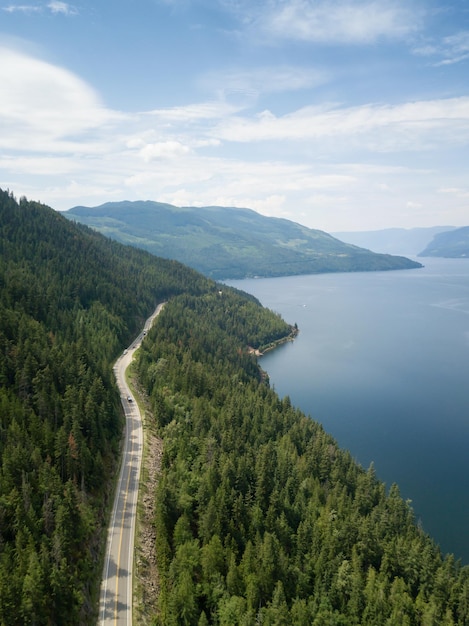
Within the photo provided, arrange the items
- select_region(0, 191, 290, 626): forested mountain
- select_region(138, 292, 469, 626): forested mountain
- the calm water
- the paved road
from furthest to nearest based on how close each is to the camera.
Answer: the calm water → select_region(138, 292, 469, 626): forested mountain → the paved road → select_region(0, 191, 290, 626): forested mountain

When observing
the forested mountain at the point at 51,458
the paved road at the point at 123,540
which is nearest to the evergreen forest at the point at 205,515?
the forested mountain at the point at 51,458

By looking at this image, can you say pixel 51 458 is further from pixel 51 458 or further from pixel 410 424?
pixel 410 424

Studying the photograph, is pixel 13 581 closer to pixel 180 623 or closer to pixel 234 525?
pixel 180 623

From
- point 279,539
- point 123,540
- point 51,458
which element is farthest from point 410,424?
point 51,458

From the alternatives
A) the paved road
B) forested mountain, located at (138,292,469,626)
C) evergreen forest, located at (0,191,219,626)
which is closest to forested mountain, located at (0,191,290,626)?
evergreen forest, located at (0,191,219,626)

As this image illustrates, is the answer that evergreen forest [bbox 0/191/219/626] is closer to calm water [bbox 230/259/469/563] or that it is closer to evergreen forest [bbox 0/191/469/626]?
evergreen forest [bbox 0/191/469/626]
